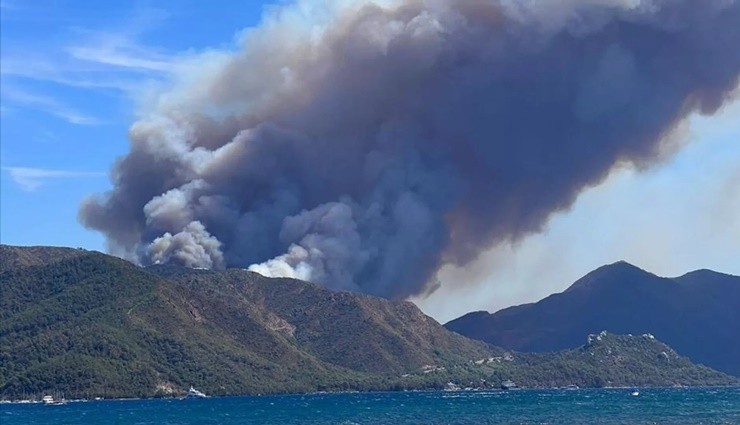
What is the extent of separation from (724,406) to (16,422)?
10687cm

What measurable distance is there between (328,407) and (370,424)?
54.3 metres

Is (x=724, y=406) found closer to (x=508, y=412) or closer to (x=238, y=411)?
(x=508, y=412)

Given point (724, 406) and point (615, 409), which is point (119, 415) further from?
point (724, 406)

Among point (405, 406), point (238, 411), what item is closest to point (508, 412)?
point (405, 406)

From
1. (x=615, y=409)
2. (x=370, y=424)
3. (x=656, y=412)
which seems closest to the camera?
(x=370, y=424)

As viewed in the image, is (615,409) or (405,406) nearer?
(615,409)

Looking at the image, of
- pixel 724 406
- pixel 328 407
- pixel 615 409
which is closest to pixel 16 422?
pixel 328 407

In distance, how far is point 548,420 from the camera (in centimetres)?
14812

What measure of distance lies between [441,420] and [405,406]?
153 ft

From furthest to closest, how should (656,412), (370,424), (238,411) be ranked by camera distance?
1. (238,411)
2. (656,412)
3. (370,424)

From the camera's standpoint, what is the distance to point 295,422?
15375 centimetres

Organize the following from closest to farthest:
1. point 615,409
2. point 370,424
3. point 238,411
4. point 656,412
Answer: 1. point 370,424
2. point 656,412
3. point 615,409
4. point 238,411

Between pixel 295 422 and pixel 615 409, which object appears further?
pixel 615 409

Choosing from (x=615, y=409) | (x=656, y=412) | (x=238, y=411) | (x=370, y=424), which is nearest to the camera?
(x=370, y=424)
